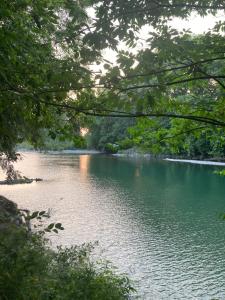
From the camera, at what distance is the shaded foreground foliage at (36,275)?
183 inches

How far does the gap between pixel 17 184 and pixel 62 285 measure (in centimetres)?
2609

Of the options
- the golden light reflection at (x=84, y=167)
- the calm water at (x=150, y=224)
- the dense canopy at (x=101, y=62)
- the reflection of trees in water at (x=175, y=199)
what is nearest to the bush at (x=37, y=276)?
the dense canopy at (x=101, y=62)

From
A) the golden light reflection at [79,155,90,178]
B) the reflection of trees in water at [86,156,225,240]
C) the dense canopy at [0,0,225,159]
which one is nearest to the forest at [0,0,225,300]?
the dense canopy at [0,0,225,159]

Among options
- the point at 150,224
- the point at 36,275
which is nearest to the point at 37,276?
the point at 36,275

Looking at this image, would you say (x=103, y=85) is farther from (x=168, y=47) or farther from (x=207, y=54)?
(x=207, y=54)

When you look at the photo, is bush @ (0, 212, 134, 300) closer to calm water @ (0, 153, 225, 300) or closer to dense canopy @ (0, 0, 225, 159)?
dense canopy @ (0, 0, 225, 159)

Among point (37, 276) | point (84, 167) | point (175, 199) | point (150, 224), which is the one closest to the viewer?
point (37, 276)

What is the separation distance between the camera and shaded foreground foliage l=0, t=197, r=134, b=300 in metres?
4.66

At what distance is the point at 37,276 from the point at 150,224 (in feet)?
48.7

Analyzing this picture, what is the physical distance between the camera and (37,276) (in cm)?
568

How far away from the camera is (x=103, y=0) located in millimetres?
3719

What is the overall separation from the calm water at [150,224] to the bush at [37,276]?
271 centimetres

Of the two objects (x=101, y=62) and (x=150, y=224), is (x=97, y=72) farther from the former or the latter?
(x=150, y=224)

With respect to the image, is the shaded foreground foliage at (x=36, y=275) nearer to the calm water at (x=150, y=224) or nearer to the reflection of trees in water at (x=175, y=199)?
the calm water at (x=150, y=224)
